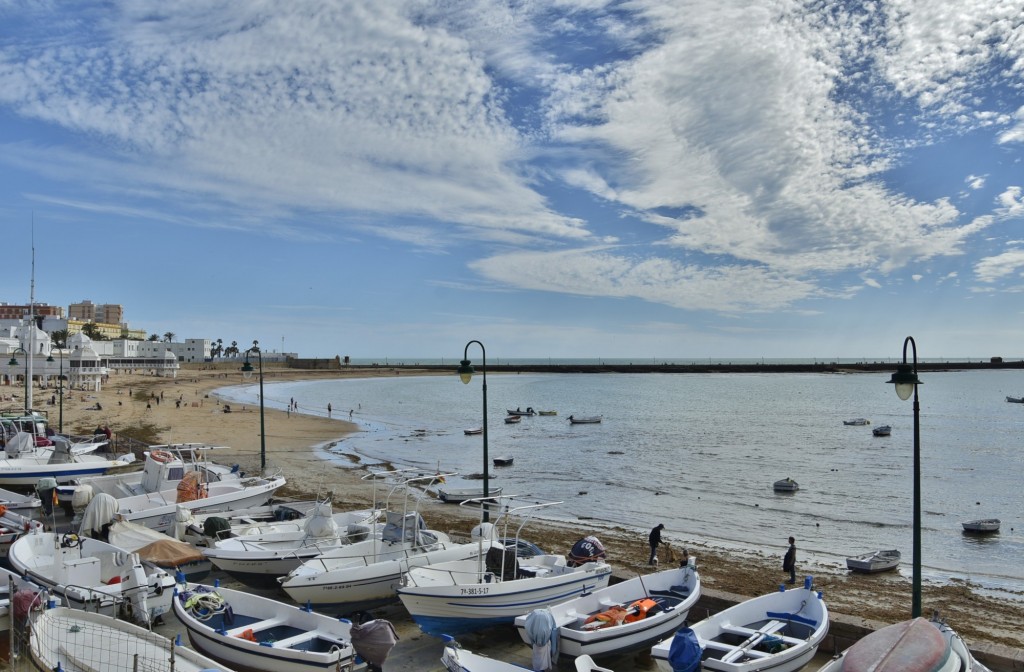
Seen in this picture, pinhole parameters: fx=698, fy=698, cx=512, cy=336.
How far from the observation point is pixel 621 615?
446 inches

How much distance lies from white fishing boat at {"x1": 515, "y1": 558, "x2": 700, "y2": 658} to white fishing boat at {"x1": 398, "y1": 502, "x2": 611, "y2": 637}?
15.4 inches

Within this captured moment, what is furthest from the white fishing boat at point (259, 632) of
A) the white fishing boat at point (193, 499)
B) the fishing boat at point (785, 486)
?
the fishing boat at point (785, 486)

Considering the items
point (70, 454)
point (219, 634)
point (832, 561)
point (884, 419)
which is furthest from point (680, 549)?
point (884, 419)

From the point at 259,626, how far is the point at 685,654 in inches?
250

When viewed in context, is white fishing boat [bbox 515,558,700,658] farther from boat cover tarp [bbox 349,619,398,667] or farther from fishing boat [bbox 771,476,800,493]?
fishing boat [bbox 771,476,800,493]

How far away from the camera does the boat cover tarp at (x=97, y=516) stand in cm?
1623

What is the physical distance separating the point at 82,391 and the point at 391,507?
6876 cm

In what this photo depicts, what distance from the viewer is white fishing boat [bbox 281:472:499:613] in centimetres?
1249

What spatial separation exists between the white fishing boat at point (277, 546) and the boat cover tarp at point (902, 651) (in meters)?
8.24

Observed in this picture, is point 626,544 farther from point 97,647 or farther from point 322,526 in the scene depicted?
point 97,647

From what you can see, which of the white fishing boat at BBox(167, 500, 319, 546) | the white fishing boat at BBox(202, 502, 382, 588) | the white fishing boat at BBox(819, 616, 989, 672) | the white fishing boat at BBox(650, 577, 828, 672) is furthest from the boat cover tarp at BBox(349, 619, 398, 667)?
the white fishing boat at BBox(167, 500, 319, 546)

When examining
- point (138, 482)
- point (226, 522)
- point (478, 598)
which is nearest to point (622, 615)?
point (478, 598)

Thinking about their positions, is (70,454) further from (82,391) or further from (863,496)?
(82,391)

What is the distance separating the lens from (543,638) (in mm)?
10148
